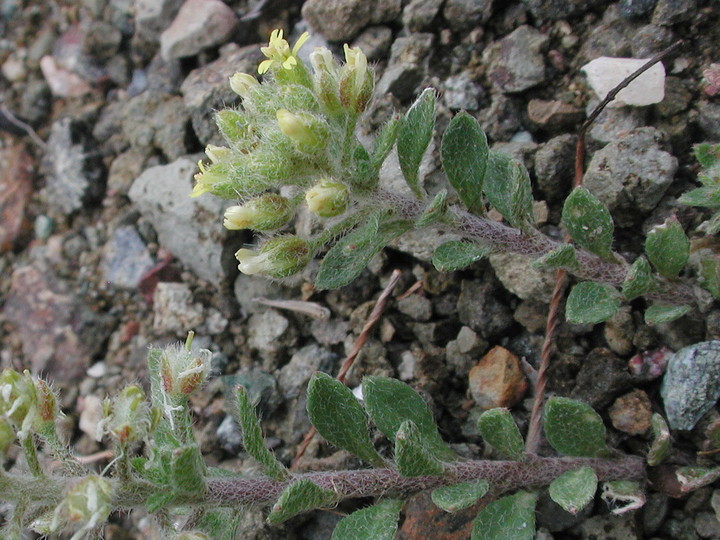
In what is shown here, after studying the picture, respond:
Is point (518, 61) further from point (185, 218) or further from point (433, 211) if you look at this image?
point (185, 218)

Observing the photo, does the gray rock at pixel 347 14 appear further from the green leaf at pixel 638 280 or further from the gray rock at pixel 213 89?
the green leaf at pixel 638 280

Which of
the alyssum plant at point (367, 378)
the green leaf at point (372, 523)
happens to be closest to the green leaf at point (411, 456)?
the alyssum plant at point (367, 378)

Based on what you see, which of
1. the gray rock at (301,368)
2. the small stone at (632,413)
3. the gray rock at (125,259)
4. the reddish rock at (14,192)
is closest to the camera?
the small stone at (632,413)

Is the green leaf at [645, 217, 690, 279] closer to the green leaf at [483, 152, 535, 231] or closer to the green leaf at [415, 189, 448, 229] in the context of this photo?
the green leaf at [483, 152, 535, 231]

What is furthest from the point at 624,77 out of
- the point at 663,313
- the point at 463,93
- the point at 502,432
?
the point at 502,432

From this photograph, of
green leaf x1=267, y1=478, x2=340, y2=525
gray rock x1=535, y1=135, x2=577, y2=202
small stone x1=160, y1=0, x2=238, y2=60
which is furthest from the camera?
small stone x1=160, y1=0, x2=238, y2=60

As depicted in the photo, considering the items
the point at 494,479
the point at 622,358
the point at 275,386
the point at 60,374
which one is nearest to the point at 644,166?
the point at 622,358

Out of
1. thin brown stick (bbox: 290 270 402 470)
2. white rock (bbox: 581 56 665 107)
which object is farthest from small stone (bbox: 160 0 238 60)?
white rock (bbox: 581 56 665 107)
